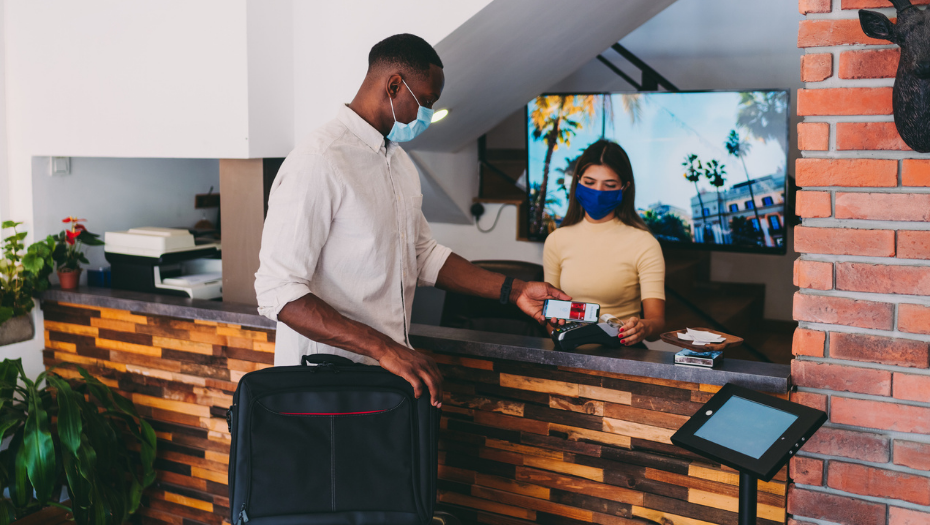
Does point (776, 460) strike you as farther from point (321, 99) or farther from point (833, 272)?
point (321, 99)

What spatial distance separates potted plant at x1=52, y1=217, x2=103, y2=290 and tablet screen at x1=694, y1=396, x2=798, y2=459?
2549mm

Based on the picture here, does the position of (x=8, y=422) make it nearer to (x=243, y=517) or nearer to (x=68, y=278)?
(x=68, y=278)

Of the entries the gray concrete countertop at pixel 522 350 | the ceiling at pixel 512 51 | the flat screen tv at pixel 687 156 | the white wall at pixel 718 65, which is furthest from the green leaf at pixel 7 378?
the flat screen tv at pixel 687 156

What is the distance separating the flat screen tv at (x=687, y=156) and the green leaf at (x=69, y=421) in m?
2.55

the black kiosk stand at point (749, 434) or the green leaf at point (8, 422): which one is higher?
the black kiosk stand at point (749, 434)

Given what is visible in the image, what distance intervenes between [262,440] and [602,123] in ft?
9.15

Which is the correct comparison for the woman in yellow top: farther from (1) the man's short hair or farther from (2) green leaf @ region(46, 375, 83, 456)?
(2) green leaf @ region(46, 375, 83, 456)

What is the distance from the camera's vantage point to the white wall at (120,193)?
304 centimetres

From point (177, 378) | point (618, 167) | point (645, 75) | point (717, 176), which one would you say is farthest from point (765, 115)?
point (177, 378)

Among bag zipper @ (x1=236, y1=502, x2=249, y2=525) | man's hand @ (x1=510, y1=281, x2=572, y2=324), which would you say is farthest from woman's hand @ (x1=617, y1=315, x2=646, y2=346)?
bag zipper @ (x1=236, y1=502, x2=249, y2=525)

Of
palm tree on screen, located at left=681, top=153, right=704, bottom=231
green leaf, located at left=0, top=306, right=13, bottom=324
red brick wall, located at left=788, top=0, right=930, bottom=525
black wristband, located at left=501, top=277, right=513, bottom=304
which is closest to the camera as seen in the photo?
red brick wall, located at left=788, top=0, right=930, bottom=525

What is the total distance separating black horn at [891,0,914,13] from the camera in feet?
4.70

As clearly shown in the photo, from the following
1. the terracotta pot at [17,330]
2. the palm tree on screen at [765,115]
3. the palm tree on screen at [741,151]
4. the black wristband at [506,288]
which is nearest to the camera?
the black wristband at [506,288]

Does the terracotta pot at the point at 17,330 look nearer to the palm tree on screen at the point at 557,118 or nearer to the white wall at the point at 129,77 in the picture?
the white wall at the point at 129,77
